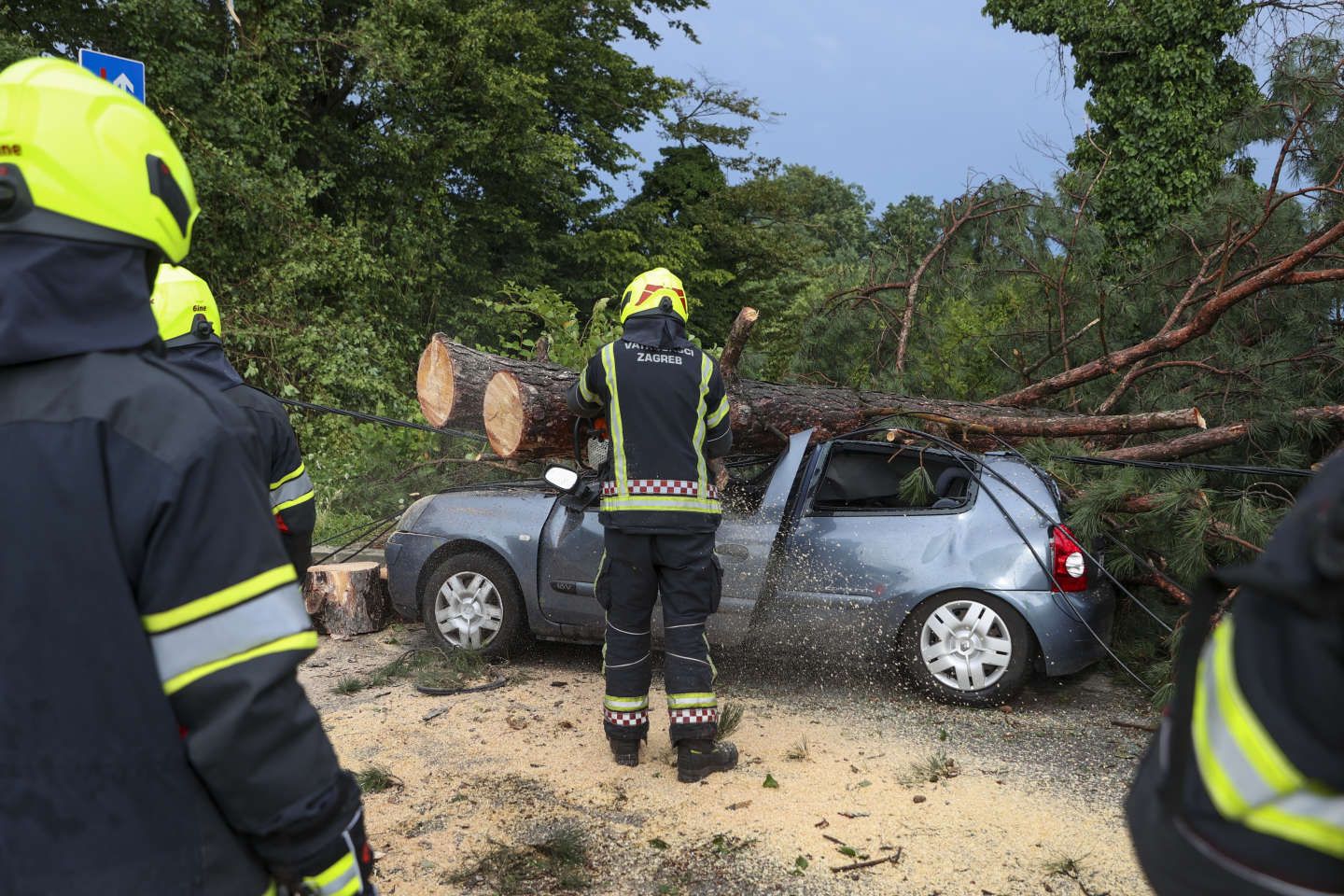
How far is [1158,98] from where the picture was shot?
1739 centimetres

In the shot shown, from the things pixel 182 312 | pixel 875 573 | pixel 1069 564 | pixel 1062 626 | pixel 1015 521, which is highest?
pixel 182 312

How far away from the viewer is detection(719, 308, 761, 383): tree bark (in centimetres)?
496

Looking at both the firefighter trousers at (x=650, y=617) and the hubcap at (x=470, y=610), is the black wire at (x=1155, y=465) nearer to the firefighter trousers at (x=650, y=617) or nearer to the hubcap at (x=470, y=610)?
the firefighter trousers at (x=650, y=617)

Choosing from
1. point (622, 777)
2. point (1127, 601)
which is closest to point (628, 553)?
point (622, 777)

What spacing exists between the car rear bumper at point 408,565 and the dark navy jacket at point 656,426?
1.83 m

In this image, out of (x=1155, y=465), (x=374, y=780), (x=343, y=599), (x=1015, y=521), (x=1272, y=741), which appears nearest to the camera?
(x=1272, y=741)

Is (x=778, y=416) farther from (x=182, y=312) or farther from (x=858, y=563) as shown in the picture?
(x=182, y=312)

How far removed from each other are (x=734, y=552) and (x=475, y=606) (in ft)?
5.12

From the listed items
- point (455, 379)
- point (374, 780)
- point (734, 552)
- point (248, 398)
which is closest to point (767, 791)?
point (734, 552)

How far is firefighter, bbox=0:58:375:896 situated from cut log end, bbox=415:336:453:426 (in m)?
3.90

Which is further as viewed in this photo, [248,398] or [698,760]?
[698,760]

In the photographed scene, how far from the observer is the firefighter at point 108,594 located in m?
1.32

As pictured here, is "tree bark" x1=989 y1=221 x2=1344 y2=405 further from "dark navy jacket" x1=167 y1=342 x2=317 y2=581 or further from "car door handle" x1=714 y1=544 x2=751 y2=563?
"dark navy jacket" x1=167 y1=342 x2=317 y2=581

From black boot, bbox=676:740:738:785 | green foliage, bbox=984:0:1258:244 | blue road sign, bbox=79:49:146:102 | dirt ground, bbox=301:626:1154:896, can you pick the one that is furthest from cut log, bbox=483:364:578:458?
green foliage, bbox=984:0:1258:244
